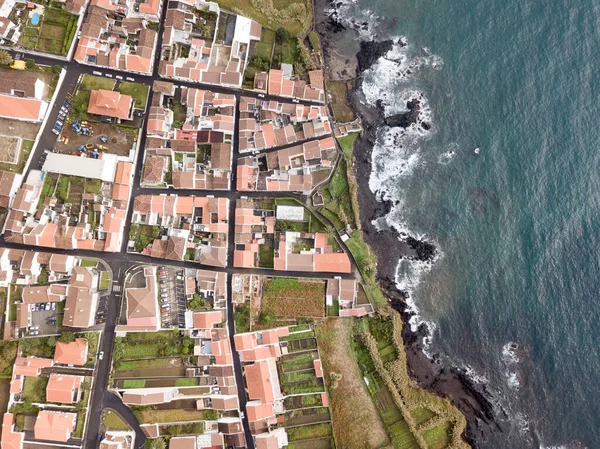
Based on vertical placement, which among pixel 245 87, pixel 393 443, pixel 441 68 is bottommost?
pixel 393 443

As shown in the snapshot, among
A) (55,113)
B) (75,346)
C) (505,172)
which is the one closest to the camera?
(75,346)

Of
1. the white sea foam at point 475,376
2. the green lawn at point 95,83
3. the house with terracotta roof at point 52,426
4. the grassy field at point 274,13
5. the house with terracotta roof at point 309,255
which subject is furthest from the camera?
the grassy field at point 274,13

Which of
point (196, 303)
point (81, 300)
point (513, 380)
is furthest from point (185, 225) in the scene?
point (513, 380)

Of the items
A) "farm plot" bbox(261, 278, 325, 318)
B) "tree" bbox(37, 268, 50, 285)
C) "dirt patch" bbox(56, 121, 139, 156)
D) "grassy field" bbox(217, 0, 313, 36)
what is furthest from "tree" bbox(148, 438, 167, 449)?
"grassy field" bbox(217, 0, 313, 36)

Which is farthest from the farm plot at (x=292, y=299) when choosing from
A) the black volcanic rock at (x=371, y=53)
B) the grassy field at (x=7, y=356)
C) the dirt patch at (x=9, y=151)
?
the dirt patch at (x=9, y=151)

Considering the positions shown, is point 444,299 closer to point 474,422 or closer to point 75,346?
point 474,422

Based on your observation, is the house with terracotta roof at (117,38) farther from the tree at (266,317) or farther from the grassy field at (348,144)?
the tree at (266,317)

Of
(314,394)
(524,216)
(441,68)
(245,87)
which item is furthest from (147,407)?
(441,68)
